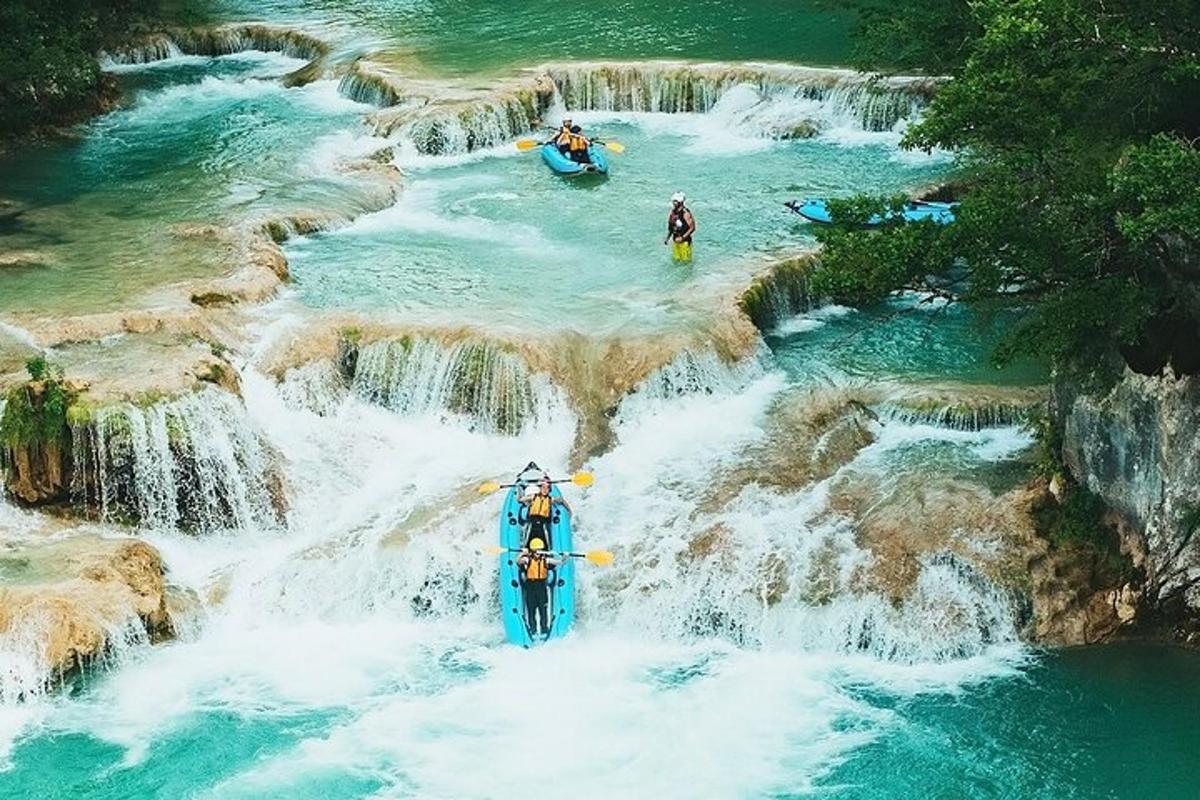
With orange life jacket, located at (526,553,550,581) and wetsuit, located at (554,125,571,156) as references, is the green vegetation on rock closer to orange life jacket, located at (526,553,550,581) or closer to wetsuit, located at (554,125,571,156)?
orange life jacket, located at (526,553,550,581)

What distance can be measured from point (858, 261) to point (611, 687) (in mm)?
4400

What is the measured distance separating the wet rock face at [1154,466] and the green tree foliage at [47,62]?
18.4 m

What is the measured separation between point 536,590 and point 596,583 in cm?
75

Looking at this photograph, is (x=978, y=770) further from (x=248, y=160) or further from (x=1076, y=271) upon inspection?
(x=248, y=160)

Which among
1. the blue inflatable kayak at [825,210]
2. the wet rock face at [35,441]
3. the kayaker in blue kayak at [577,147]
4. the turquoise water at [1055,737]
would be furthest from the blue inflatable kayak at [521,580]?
the kayaker in blue kayak at [577,147]

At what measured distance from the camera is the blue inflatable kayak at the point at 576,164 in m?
23.4

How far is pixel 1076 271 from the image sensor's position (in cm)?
1253

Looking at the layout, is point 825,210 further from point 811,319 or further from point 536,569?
point 536,569

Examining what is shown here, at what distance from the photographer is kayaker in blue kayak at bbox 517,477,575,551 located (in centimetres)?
1452

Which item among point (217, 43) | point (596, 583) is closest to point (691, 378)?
point (596, 583)

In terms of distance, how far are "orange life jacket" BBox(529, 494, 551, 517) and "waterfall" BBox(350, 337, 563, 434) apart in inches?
82.0

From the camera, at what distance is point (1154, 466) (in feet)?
42.6

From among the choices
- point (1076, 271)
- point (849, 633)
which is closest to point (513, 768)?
point (849, 633)

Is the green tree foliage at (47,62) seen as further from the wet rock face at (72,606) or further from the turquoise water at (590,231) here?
the wet rock face at (72,606)
